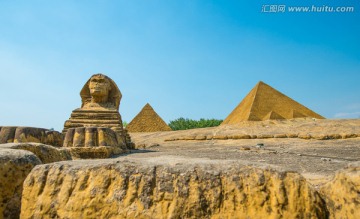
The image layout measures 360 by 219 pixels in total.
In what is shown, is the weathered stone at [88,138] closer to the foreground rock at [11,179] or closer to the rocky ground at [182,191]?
the foreground rock at [11,179]

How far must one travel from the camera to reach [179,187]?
1.54 meters

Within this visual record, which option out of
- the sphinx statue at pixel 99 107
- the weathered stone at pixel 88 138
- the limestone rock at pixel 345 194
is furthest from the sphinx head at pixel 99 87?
the limestone rock at pixel 345 194

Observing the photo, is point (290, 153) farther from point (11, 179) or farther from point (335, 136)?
point (11, 179)

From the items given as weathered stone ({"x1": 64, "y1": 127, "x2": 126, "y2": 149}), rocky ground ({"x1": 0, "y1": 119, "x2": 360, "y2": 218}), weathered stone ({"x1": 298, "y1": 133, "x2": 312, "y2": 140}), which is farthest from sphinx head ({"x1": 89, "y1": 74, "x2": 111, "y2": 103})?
rocky ground ({"x1": 0, "y1": 119, "x2": 360, "y2": 218})

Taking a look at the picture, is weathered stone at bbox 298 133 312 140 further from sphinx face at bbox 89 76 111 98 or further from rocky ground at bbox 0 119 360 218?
rocky ground at bbox 0 119 360 218

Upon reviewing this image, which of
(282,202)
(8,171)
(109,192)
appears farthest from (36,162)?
(282,202)

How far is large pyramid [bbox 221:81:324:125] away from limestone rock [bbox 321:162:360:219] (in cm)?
2626

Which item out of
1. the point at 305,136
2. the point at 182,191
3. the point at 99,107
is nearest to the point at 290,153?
the point at 305,136

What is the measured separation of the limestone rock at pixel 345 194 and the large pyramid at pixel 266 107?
86.2ft

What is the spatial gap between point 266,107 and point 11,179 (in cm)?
2948

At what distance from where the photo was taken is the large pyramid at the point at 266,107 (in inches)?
1119

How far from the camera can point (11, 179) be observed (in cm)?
185

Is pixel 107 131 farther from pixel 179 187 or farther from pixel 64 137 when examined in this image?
pixel 179 187

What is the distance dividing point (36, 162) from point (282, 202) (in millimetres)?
1555
